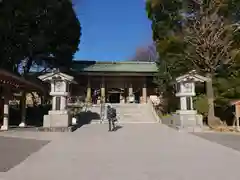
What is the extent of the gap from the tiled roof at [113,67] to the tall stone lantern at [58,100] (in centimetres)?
1601

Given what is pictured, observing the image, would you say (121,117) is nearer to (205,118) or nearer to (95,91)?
(205,118)

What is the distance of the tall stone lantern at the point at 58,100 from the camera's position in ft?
58.8

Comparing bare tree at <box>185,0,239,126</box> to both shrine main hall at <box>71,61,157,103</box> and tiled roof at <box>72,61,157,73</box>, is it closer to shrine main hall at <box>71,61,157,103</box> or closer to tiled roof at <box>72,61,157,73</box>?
shrine main hall at <box>71,61,157,103</box>

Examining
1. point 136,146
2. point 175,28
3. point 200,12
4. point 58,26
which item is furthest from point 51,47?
point 136,146

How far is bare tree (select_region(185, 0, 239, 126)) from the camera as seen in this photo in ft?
73.1

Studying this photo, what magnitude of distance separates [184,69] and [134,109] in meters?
8.46

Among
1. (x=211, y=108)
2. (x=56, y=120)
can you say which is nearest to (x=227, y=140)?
(x=211, y=108)

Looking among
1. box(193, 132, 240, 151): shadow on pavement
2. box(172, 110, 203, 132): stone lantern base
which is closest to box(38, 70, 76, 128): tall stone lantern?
box(172, 110, 203, 132): stone lantern base

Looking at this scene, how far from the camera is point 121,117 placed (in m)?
28.0

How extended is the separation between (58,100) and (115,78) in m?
19.8

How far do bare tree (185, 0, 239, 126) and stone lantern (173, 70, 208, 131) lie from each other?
296 centimetres

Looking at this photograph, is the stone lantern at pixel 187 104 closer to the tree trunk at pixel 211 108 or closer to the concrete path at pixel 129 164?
the tree trunk at pixel 211 108

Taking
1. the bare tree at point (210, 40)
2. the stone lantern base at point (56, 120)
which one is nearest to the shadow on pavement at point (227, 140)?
the bare tree at point (210, 40)

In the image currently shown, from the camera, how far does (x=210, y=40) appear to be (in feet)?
73.4
